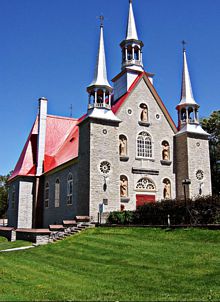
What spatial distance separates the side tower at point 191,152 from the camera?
97.6 feet

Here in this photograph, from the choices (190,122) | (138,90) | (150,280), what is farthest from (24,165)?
(150,280)

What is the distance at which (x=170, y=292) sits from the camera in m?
8.73

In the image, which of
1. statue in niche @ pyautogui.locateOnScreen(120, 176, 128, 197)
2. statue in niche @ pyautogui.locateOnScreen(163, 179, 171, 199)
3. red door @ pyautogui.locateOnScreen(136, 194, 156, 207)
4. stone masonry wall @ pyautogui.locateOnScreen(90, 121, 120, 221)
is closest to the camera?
stone masonry wall @ pyautogui.locateOnScreen(90, 121, 120, 221)

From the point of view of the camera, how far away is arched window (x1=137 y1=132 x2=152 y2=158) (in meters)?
30.1

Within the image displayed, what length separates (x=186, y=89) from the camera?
32469 millimetres

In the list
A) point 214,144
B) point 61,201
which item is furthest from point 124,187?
point 214,144

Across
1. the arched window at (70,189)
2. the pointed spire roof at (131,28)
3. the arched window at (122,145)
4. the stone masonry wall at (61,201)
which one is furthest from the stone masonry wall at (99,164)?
the pointed spire roof at (131,28)

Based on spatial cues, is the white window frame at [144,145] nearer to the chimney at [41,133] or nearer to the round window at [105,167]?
the round window at [105,167]

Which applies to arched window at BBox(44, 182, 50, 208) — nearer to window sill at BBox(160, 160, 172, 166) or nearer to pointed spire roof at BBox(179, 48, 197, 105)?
window sill at BBox(160, 160, 172, 166)

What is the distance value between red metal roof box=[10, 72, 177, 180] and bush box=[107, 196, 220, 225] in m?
9.90

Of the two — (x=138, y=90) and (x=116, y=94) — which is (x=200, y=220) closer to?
(x=138, y=90)

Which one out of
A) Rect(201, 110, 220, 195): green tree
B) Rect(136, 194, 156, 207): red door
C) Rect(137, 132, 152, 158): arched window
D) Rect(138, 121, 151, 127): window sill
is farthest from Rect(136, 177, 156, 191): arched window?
Rect(201, 110, 220, 195): green tree

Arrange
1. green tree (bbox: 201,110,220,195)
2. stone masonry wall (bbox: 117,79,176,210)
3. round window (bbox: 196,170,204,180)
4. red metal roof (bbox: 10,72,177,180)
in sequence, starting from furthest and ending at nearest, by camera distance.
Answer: green tree (bbox: 201,110,220,195) < red metal roof (bbox: 10,72,177,180) < round window (bbox: 196,170,204,180) < stone masonry wall (bbox: 117,79,176,210)

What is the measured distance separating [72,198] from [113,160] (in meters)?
4.86
